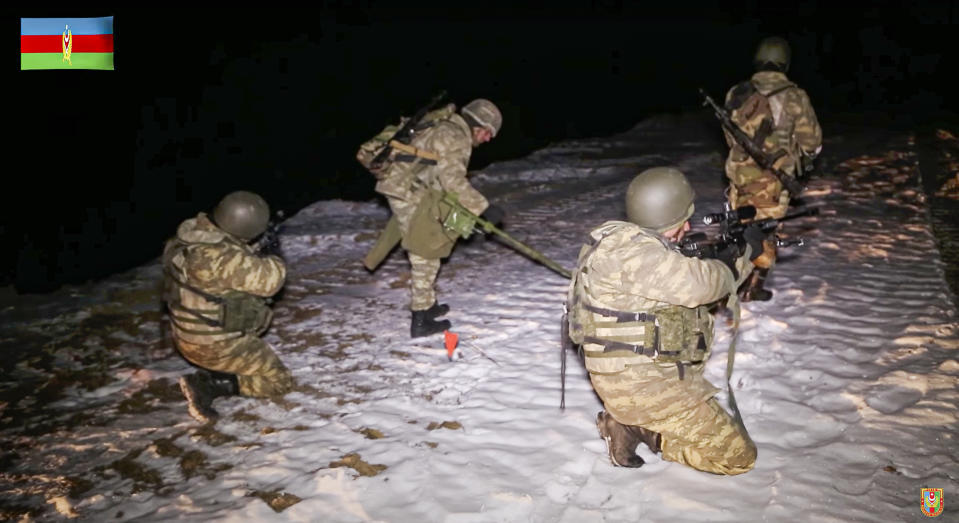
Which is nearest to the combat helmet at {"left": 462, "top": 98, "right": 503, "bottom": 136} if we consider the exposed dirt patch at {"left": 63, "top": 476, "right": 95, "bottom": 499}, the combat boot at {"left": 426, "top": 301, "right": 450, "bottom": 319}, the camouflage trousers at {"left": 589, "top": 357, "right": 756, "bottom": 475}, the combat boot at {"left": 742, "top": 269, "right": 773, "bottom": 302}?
the combat boot at {"left": 426, "top": 301, "right": 450, "bottom": 319}

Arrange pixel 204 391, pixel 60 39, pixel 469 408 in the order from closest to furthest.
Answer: pixel 469 408 < pixel 204 391 < pixel 60 39

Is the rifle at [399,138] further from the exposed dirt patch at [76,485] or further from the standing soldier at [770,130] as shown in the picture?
the exposed dirt patch at [76,485]

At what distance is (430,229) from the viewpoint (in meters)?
5.98

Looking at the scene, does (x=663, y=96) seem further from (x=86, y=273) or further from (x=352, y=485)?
(x=352, y=485)

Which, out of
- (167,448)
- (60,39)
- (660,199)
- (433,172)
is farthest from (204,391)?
(60,39)

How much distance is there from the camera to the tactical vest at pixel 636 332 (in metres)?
3.60

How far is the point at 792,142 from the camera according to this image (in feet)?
19.9

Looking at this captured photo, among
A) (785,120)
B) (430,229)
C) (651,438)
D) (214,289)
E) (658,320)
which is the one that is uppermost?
(785,120)

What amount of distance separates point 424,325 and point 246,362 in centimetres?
172

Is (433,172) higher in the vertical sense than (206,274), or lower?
higher

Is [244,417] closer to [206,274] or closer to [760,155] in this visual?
[206,274]

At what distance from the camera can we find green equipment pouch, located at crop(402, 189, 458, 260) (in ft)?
19.4

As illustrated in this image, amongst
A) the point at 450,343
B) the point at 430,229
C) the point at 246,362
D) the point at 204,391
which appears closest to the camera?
the point at 204,391

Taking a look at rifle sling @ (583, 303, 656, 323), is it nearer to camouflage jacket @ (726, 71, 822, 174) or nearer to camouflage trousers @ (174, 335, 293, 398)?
camouflage trousers @ (174, 335, 293, 398)
